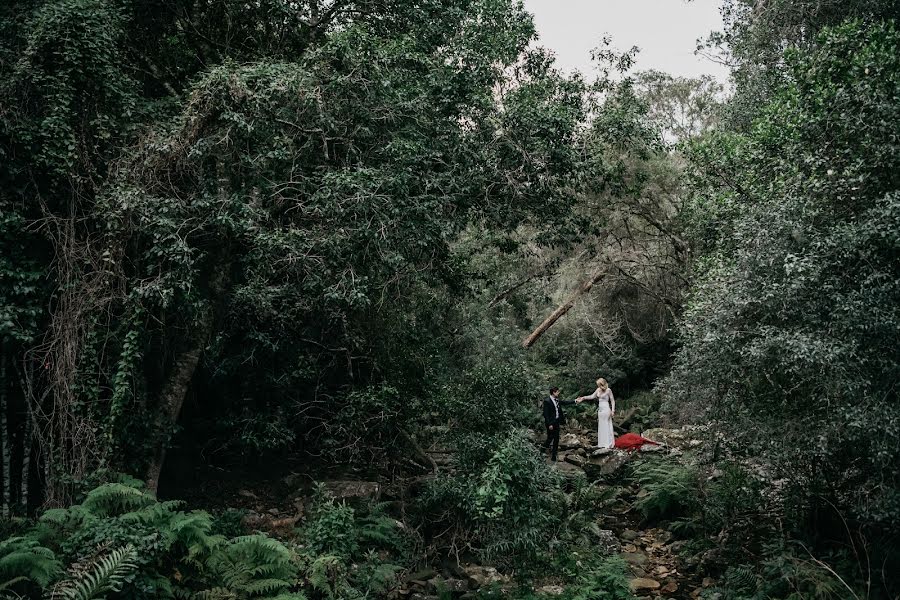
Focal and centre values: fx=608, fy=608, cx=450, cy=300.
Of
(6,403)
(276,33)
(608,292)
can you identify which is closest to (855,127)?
(276,33)

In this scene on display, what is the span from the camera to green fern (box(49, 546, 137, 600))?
17.5 feet

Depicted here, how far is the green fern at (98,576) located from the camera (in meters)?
5.35

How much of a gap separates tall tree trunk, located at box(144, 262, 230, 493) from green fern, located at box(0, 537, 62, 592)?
3.07 metres

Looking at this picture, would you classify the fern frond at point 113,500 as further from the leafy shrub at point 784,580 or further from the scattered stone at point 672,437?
the scattered stone at point 672,437

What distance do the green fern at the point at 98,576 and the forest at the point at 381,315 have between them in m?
0.04

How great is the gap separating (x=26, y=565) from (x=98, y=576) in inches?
25.3

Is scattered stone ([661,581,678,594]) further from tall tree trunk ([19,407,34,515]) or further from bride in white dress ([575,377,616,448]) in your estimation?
tall tree trunk ([19,407,34,515])

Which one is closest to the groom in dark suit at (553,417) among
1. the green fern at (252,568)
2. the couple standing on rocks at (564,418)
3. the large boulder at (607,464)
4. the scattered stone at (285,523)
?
the couple standing on rocks at (564,418)

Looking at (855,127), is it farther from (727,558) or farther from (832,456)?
(727,558)

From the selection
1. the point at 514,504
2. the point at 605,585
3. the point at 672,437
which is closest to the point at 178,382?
the point at 514,504

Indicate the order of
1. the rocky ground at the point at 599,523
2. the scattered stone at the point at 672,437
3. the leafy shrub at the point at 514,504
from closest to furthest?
the leafy shrub at the point at 514,504 < the rocky ground at the point at 599,523 < the scattered stone at the point at 672,437

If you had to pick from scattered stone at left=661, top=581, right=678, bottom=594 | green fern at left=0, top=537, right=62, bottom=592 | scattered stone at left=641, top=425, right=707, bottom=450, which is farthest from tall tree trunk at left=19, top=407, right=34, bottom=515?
scattered stone at left=641, top=425, right=707, bottom=450

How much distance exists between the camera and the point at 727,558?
8375 millimetres

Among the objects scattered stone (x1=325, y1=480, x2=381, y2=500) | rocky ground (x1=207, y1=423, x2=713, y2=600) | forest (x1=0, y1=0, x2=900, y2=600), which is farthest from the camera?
scattered stone (x1=325, y1=480, x2=381, y2=500)
